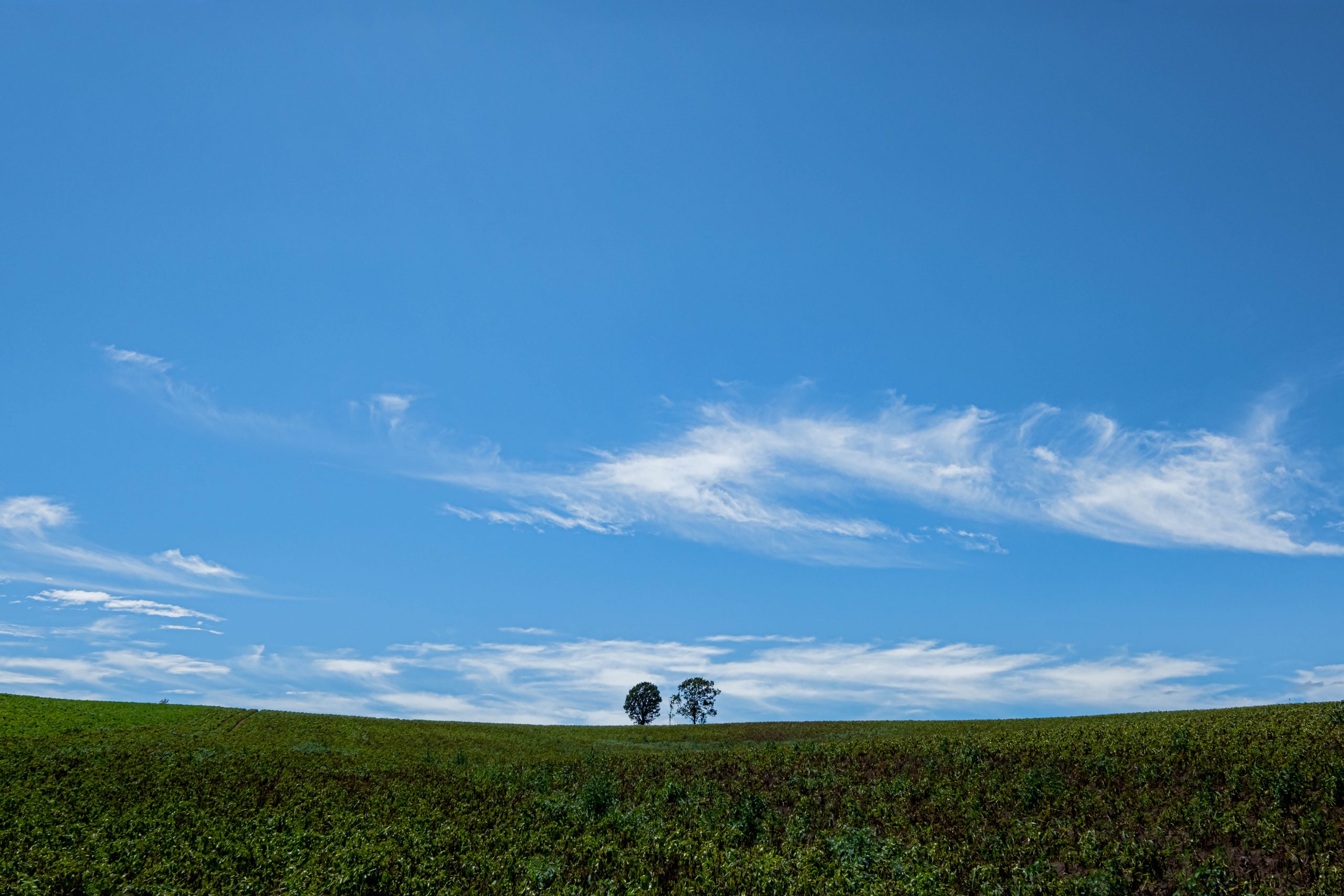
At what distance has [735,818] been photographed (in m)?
21.8

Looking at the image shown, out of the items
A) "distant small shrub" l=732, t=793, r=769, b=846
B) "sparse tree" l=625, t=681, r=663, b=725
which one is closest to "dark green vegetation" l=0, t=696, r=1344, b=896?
"distant small shrub" l=732, t=793, r=769, b=846

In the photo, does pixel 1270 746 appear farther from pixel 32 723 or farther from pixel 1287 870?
pixel 32 723

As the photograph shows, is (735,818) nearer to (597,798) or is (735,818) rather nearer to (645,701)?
(597,798)

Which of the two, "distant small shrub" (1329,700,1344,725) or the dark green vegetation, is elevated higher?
"distant small shrub" (1329,700,1344,725)

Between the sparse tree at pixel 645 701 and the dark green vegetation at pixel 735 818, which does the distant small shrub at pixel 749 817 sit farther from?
the sparse tree at pixel 645 701

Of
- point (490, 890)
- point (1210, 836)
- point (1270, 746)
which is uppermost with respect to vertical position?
point (1270, 746)

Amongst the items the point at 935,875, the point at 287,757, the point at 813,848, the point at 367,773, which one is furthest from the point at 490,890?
the point at 287,757

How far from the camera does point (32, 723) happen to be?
47.1 m

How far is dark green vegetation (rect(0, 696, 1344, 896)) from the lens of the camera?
1622 centimetres

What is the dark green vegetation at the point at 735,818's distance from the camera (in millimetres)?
16219

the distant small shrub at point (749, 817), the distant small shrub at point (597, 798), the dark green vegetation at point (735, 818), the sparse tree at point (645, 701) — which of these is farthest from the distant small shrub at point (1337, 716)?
the sparse tree at point (645, 701)

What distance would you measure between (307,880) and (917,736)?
2683cm

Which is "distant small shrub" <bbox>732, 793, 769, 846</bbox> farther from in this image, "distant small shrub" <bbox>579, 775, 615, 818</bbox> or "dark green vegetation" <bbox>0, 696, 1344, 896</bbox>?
"distant small shrub" <bbox>579, 775, 615, 818</bbox>

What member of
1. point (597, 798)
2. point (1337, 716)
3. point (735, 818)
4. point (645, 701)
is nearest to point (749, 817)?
point (735, 818)
